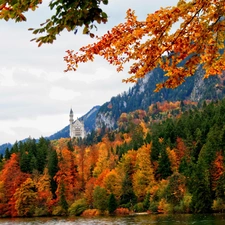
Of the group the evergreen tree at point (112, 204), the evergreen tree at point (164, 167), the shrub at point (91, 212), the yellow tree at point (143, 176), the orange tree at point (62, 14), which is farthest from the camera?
the evergreen tree at point (164, 167)

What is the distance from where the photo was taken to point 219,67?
12.3 meters

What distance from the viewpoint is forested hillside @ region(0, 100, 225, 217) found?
71.5 meters

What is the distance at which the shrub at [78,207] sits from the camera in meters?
84.4

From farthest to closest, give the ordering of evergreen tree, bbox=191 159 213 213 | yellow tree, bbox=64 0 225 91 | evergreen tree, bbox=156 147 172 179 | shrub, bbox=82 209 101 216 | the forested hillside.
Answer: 1. evergreen tree, bbox=156 147 172 179
2. shrub, bbox=82 209 101 216
3. the forested hillside
4. evergreen tree, bbox=191 159 213 213
5. yellow tree, bbox=64 0 225 91

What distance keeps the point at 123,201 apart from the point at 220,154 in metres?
21.4

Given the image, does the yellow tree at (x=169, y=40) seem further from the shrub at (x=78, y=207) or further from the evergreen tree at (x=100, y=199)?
the shrub at (x=78, y=207)

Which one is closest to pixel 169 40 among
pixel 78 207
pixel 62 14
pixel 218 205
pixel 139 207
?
pixel 62 14

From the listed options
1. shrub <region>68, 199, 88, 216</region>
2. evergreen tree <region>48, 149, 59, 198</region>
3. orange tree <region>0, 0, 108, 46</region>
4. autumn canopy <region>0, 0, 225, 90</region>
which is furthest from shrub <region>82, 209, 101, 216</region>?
orange tree <region>0, 0, 108, 46</region>

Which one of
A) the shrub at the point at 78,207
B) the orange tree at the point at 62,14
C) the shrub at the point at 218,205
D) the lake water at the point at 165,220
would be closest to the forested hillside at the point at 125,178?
the shrub at the point at 78,207

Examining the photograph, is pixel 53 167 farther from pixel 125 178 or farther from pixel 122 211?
pixel 122 211

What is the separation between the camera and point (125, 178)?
291ft

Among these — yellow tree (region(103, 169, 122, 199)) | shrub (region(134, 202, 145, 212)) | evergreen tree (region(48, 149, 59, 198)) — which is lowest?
shrub (region(134, 202, 145, 212))

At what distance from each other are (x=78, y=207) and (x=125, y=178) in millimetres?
11218

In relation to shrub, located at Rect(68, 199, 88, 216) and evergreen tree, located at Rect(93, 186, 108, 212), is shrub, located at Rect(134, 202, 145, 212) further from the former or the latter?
shrub, located at Rect(68, 199, 88, 216)
